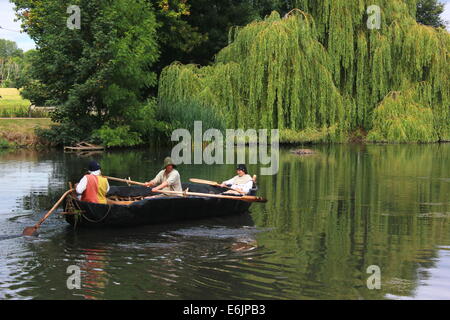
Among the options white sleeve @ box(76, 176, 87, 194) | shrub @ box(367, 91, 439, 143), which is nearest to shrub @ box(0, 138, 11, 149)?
shrub @ box(367, 91, 439, 143)

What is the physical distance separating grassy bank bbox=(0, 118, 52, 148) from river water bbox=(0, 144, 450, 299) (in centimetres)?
1317

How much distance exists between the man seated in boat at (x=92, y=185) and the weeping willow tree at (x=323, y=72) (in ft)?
62.5

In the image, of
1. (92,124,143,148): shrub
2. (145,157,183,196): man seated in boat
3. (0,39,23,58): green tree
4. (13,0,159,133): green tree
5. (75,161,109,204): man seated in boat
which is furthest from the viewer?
(0,39,23,58): green tree

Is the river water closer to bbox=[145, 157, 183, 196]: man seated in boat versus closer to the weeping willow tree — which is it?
bbox=[145, 157, 183, 196]: man seated in boat

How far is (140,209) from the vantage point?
1261 centimetres

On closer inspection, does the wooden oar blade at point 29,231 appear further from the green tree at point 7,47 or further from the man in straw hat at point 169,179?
the green tree at point 7,47

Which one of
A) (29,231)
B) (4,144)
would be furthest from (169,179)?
(4,144)

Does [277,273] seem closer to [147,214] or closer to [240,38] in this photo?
[147,214]

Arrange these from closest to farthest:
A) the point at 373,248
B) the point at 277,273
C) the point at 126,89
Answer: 1. the point at 277,273
2. the point at 373,248
3. the point at 126,89

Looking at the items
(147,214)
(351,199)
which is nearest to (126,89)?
(351,199)

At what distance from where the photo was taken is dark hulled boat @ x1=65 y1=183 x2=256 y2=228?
12.1 m

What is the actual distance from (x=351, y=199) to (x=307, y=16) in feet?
56.4

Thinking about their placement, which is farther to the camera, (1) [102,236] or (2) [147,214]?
(2) [147,214]

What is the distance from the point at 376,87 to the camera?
3306cm
